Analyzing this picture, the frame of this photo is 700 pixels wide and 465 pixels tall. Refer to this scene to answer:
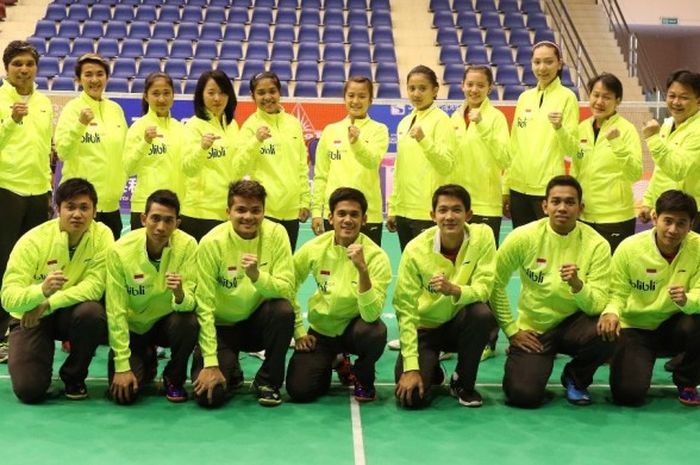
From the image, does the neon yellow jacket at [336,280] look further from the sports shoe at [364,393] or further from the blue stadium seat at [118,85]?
the blue stadium seat at [118,85]

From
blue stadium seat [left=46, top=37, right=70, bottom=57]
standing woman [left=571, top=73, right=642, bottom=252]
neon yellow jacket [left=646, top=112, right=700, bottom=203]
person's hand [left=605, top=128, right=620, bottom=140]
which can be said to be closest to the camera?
neon yellow jacket [left=646, top=112, right=700, bottom=203]

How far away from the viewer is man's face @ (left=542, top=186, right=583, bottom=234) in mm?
4578

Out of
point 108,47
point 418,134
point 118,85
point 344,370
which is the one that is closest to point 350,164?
point 418,134

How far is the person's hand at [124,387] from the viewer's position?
4.38 metres

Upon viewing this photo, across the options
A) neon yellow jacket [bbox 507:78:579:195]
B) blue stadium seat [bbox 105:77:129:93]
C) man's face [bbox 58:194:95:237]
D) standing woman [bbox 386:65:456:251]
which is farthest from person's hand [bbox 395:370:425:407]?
blue stadium seat [bbox 105:77:129:93]

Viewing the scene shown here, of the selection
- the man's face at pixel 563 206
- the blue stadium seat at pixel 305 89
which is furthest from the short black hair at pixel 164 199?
the blue stadium seat at pixel 305 89

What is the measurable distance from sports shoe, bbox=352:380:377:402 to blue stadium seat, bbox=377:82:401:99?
10794 mm

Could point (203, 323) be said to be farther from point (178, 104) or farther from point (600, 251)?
point (178, 104)

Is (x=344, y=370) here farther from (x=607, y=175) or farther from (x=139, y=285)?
(x=607, y=175)

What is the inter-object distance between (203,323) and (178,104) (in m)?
7.52

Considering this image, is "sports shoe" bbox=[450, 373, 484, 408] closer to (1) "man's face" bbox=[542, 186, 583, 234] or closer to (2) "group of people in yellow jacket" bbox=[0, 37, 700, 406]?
(2) "group of people in yellow jacket" bbox=[0, 37, 700, 406]

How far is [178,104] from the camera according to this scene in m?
11.5

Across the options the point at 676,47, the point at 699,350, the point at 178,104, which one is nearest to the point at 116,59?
the point at 178,104

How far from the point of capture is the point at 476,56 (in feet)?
54.3
